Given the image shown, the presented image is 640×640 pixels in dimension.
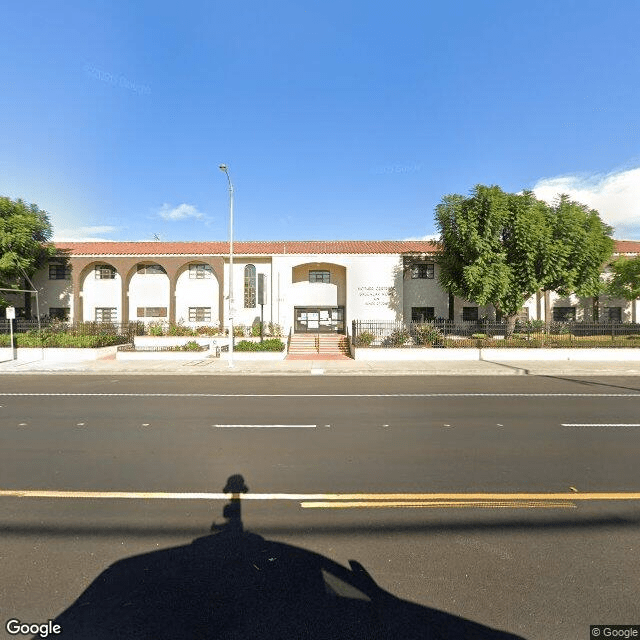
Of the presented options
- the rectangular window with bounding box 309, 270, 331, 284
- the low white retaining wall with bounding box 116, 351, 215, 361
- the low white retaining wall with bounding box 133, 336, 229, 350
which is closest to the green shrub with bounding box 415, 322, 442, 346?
the rectangular window with bounding box 309, 270, 331, 284

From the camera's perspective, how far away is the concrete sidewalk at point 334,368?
1518 cm

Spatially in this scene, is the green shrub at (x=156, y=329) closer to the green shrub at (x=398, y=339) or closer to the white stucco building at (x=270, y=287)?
the white stucco building at (x=270, y=287)

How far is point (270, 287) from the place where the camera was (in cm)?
2628

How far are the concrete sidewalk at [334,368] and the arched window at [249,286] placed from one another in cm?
909

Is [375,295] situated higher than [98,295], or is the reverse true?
[98,295]

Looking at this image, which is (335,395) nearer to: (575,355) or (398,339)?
(398,339)

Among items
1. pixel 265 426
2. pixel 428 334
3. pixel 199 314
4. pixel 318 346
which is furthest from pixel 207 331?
pixel 265 426

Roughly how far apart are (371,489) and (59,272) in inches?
1248

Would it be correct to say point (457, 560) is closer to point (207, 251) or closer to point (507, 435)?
point (507, 435)

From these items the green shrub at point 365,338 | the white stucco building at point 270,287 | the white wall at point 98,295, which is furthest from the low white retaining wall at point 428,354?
the white wall at point 98,295

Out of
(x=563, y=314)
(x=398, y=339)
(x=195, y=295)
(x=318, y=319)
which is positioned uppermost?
(x=195, y=295)

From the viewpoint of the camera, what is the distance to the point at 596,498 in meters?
4.21

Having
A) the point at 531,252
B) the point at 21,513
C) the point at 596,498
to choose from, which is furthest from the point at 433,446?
the point at 531,252

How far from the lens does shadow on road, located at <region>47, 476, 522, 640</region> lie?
2391 millimetres
